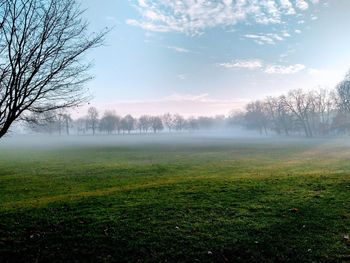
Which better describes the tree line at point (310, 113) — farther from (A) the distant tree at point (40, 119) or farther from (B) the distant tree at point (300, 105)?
(A) the distant tree at point (40, 119)

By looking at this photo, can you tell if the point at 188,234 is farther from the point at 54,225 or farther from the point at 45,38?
the point at 45,38

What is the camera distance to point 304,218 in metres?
9.61

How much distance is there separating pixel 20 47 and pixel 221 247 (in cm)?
861

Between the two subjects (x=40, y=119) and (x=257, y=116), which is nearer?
(x=40, y=119)

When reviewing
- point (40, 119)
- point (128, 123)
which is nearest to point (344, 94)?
point (40, 119)

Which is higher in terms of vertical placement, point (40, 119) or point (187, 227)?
point (40, 119)

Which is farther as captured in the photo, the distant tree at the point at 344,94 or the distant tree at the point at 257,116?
the distant tree at the point at 257,116

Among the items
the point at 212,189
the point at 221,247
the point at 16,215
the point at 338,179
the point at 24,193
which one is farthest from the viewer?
the point at 24,193

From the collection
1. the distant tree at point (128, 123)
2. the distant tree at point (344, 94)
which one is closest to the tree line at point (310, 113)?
the distant tree at point (344, 94)

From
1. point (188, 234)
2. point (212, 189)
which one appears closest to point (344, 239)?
point (188, 234)

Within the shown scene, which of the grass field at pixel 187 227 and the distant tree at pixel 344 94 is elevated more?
the distant tree at pixel 344 94

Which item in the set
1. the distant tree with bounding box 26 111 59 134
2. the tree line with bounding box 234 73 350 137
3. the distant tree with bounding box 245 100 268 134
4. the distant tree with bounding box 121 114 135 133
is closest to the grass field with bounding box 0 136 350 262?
the distant tree with bounding box 26 111 59 134

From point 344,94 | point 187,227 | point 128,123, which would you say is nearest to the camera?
point 187,227

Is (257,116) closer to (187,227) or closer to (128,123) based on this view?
(128,123)
